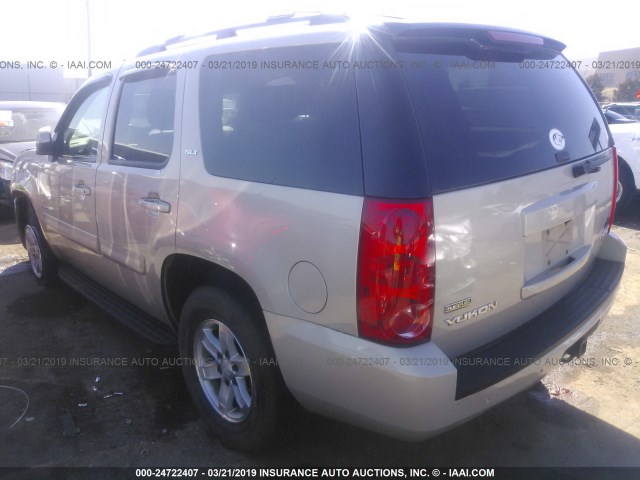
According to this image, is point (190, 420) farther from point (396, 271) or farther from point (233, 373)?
point (396, 271)

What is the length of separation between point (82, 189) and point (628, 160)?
6938 millimetres

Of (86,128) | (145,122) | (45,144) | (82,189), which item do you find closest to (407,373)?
(145,122)

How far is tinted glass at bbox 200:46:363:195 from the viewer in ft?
6.55

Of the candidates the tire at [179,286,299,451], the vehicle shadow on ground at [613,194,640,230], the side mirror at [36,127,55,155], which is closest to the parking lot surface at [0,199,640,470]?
the tire at [179,286,299,451]

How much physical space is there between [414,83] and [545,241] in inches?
36.2

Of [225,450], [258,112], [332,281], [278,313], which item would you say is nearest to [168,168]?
[258,112]

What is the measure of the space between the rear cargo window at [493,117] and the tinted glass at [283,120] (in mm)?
280

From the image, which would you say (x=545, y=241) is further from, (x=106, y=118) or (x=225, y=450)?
(x=106, y=118)

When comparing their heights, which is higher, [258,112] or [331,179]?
[258,112]

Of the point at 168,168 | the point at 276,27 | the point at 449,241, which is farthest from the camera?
the point at 168,168

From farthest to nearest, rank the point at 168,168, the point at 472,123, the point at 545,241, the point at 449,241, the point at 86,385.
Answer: the point at 86,385 < the point at 168,168 < the point at 545,241 < the point at 472,123 < the point at 449,241

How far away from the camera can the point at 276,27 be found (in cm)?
245

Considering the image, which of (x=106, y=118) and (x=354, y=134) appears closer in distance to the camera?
(x=354, y=134)

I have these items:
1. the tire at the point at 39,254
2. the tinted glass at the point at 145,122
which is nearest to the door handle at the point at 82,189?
the tinted glass at the point at 145,122
